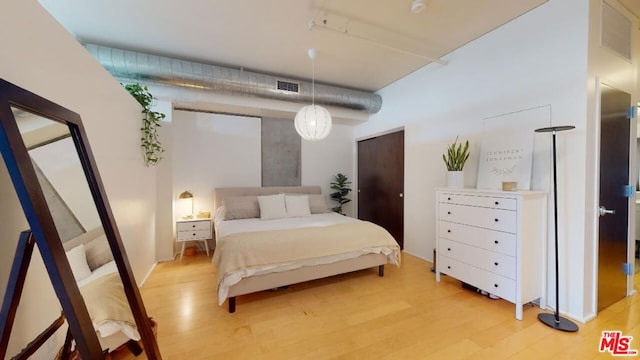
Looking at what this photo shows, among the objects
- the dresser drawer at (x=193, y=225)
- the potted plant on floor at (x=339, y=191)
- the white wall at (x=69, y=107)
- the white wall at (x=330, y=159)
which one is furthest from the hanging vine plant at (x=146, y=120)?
the potted plant on floor at (x=339, y=191)

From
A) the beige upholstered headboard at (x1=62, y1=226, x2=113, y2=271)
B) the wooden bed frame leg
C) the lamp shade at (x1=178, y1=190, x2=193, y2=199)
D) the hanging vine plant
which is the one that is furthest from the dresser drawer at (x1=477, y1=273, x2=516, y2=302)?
the lamp shade at (x1=178, y1=190, x2=193, y2=199)

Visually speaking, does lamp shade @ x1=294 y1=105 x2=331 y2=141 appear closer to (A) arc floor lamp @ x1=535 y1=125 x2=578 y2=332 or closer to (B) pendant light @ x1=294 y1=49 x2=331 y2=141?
(B) pendant light @ x1=294 y1=49 x2=331 y2=141

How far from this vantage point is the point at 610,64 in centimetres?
214

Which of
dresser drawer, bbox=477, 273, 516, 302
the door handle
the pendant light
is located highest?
the pendant light

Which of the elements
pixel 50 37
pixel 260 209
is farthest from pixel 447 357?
pixel 50 37

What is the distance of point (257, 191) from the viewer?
4.17m

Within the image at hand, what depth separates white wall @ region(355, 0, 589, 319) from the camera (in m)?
2.02

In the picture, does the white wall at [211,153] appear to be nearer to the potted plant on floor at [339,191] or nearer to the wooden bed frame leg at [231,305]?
the potted plant on floor at [339,191]

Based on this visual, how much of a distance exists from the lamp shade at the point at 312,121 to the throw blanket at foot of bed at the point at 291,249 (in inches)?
43.3

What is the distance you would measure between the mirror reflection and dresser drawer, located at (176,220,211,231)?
80.8 inches

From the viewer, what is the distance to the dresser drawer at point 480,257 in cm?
213

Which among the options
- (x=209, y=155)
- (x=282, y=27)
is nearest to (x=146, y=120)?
(x=209, y=155)
